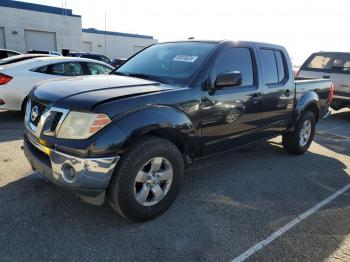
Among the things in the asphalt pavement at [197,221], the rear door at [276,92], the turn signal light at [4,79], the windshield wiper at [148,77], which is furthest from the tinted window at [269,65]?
the turn signal light at [4,79]

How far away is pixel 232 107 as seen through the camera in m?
4.16

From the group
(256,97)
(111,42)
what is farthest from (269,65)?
(111,42)

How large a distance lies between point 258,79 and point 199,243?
7.98 feet

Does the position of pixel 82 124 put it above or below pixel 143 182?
above

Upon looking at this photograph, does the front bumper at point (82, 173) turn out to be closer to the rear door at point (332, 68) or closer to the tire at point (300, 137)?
the tire at point (300, 137)

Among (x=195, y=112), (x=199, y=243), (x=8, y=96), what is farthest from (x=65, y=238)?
(x=8, y=96)

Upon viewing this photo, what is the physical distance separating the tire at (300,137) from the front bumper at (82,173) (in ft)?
12.4

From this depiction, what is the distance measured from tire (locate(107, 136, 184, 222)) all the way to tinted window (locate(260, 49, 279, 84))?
2.04m

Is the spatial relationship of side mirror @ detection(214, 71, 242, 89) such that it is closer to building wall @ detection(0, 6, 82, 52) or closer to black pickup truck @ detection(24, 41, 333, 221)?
black pickup truck @ detection(24, 41, 333, 221)

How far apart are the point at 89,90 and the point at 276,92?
2.83 metres

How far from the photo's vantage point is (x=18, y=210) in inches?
137

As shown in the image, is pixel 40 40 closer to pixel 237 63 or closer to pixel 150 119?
pixel 237 63

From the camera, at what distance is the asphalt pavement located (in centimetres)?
297

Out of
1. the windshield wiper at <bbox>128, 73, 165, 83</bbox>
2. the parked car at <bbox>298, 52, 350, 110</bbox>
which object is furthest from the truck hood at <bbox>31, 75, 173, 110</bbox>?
the parked car at <bbox>298, 52, 350, 110</bbox>
